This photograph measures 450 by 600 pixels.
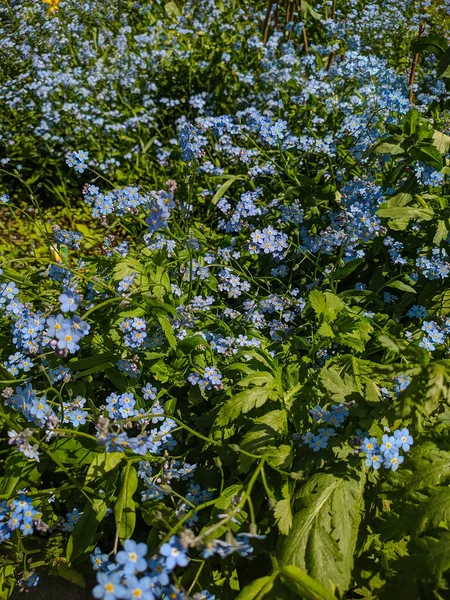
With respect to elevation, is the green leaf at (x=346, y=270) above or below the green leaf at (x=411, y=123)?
below

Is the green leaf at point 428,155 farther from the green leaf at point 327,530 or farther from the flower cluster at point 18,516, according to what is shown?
the flower cluster at point 18,516

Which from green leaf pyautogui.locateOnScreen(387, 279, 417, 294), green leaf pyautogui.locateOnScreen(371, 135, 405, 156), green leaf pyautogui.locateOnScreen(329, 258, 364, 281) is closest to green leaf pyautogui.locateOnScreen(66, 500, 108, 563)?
green leaf pyautogui.locateOnScreen(329, 258, 364, 281)

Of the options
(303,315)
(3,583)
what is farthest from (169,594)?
(303,315)

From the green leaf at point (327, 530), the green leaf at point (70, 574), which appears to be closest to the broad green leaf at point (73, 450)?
the green leaf at point (70, 574)

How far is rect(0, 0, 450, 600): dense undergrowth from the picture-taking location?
76.5 inches

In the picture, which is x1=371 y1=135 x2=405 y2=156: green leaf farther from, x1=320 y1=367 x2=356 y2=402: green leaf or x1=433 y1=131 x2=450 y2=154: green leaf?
x1=320 y1=367 x2=356 y2=402: green leaf

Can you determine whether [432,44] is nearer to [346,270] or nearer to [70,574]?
[346,270]

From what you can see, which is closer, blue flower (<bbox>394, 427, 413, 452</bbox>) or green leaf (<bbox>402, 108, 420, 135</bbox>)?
blue flower (<bbox>394, 427, 413, 452</bbox>)

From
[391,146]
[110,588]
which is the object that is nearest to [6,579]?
[110,588]

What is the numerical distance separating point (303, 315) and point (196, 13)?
4.27 metres

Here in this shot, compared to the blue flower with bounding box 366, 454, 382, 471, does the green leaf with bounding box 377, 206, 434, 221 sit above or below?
above

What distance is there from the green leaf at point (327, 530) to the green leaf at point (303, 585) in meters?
0.16

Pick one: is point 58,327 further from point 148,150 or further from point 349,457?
point 148,150

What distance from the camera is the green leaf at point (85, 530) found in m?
2.29
